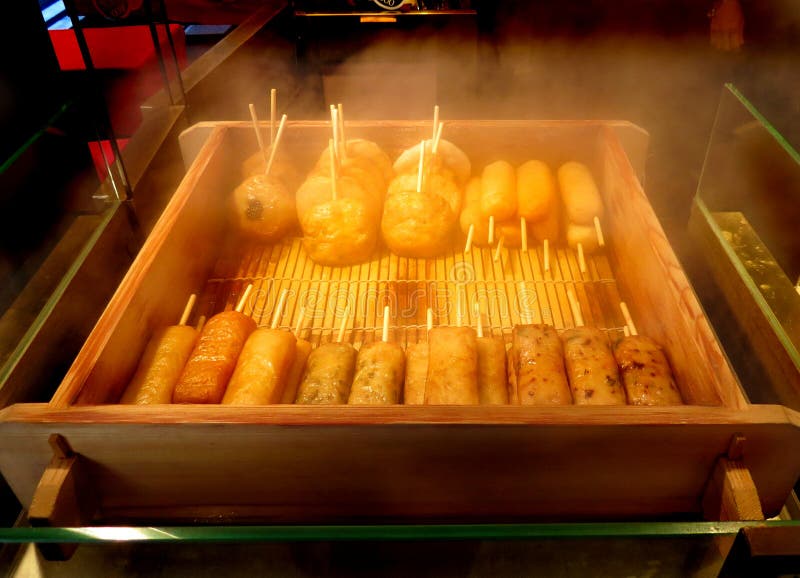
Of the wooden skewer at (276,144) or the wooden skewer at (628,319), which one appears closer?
the wooden skewer at (628,319)

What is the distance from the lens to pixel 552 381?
86.4 inches

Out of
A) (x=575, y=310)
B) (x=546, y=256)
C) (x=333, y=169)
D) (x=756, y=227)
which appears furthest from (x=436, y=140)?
(x=756, y=227)

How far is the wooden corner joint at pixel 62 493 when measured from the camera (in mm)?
1618

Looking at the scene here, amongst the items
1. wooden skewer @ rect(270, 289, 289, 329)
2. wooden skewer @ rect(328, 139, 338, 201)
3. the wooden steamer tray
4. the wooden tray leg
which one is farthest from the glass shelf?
the wooden tray leg

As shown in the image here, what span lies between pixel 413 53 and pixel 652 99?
277 centimetres

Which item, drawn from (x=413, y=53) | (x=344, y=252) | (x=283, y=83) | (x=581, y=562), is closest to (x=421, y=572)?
(x=581, y=562)

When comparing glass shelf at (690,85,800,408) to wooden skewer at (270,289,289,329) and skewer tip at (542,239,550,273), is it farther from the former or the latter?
wooden skewer at (270,289,289,329)

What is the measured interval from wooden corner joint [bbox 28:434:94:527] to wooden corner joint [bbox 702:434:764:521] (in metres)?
2.03

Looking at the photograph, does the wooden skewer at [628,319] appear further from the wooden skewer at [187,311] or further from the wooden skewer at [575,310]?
the wooden skewer at [187,311]

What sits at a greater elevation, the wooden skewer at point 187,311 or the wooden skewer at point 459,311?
the wooden skewer at point 459,311

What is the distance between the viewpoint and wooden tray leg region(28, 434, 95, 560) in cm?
160

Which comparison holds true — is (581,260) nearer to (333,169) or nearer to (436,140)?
(436,140)

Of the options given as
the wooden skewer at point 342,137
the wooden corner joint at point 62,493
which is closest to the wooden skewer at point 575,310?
the wooden skewer at point 342,137

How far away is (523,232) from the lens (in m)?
3.17
